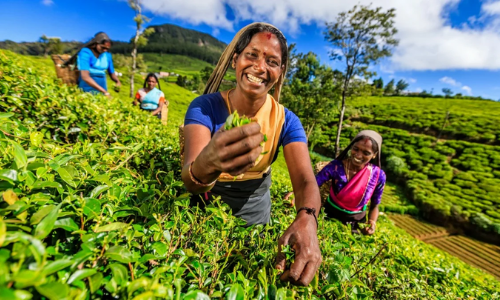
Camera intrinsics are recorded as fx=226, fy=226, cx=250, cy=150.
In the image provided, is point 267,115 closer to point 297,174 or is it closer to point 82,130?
point 297,174

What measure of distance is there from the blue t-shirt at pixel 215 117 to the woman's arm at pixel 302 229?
115 millimetres

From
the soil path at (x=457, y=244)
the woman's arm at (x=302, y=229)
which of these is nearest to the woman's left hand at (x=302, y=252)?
the woman's arm at (x=302, y=229)

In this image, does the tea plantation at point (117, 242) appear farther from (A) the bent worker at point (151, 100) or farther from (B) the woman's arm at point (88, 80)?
(A) the bent worker at point (151, 100)

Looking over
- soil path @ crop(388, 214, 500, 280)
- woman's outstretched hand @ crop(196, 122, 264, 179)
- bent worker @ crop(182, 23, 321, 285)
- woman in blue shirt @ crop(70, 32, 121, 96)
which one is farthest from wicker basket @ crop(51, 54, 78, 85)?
soil path @ crop(388, 214, 500, 280)

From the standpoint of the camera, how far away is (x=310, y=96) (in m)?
23.8

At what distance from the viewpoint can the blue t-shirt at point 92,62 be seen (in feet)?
13.2

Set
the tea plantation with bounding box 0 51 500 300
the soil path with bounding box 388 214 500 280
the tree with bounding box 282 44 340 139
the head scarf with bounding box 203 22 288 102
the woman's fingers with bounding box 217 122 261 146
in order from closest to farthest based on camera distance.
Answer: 1. the tea plantation with bounding box 0 51 500 300
2. the woman's fingers with bounding box 217 122 261 146
3. the head scarf with bounding box 203 22 288 102
4. the soil path with bounding box 388 214 500 280
5. the tree with bounding box 282 44 340 139

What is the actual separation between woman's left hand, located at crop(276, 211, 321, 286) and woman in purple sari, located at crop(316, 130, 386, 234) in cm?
234

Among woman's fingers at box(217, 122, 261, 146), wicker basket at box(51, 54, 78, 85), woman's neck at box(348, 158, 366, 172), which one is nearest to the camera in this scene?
woman's fingers at box(217, 122, 261, 146)

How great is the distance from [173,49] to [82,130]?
639 feet

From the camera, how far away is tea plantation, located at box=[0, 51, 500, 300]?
565mm

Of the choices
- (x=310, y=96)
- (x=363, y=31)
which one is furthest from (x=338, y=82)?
(x=363, y=31)

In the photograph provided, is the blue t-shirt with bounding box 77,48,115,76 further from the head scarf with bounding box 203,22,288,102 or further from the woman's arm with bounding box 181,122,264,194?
the woman's arm with bounding box 181,122,264,194

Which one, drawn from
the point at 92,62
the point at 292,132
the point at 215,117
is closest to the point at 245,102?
the point at 215,117
